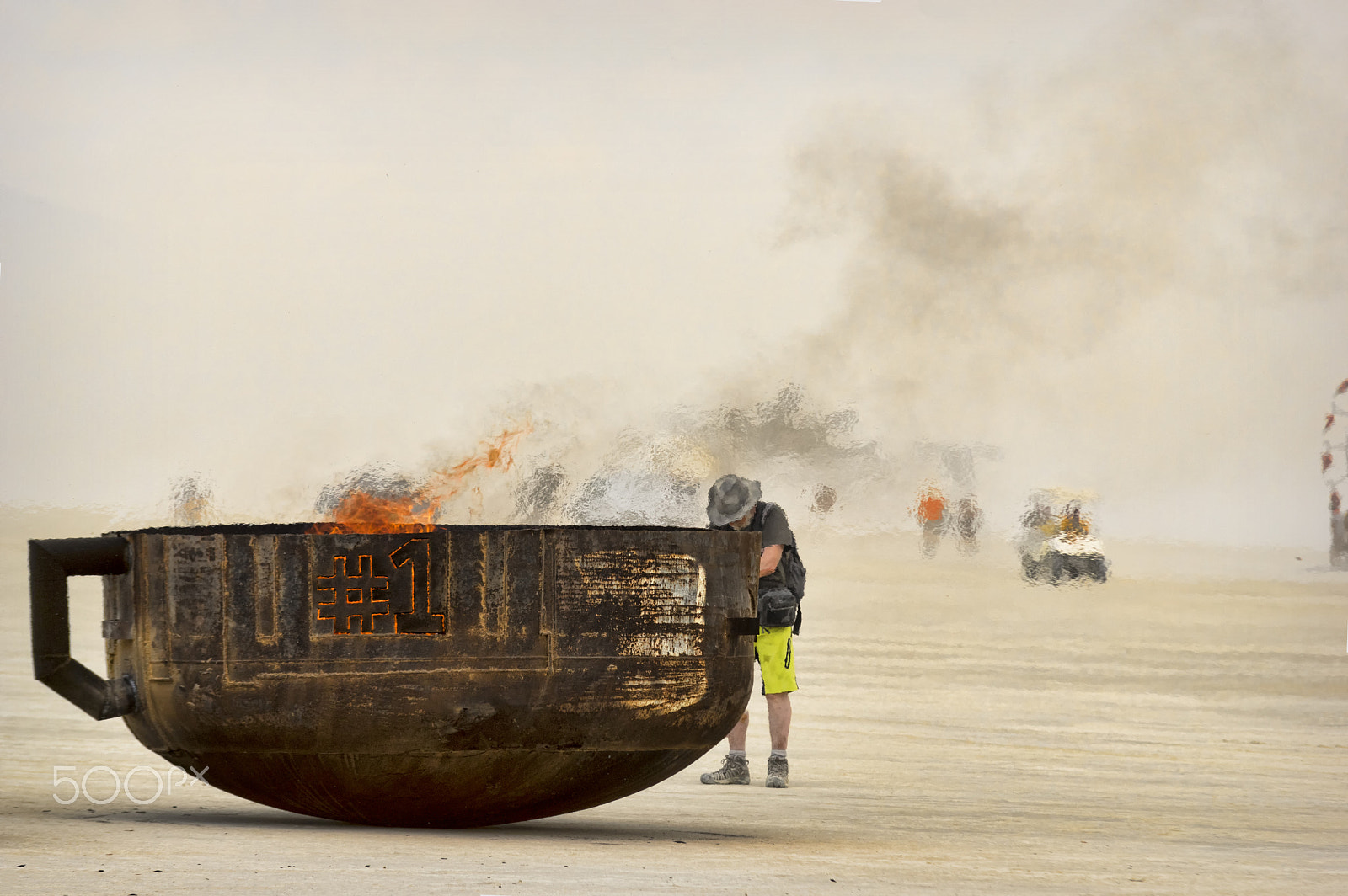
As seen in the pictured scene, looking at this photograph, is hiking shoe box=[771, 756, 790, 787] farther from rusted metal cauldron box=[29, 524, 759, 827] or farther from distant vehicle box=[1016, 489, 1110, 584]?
distant vehicle box=[1016, 489, 1110, 584]

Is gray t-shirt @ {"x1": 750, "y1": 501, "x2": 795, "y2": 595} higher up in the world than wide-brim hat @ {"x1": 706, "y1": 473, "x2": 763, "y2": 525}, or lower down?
lower down

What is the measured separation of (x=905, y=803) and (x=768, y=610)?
1.14 m

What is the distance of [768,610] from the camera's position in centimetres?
809

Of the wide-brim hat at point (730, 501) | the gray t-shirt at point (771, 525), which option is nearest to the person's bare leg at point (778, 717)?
the gray t-shirt at point (771, 525)

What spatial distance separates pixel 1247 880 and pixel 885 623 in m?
16.3

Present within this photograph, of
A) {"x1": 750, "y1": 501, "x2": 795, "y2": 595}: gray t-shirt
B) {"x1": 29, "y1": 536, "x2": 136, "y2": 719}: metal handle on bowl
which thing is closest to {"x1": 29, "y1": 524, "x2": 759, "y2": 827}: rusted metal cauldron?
{"x1": 29, "y1": 536, "x2": 136, "y2": 719}: metal handle on bowl

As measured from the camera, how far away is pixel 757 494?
7.88m

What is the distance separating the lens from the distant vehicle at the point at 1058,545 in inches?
971

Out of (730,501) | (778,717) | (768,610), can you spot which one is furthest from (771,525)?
(778,717)

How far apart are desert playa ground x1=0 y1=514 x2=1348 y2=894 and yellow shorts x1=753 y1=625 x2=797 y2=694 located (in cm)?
53

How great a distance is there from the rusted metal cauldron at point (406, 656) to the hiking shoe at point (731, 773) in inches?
99.6

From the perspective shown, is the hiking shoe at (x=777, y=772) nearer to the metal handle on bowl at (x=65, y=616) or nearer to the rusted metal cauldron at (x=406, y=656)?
the rusted metal cauldron at (x=406, y=656)

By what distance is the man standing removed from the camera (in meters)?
7.81

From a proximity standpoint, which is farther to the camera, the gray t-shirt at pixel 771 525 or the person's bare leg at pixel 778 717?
the person's bare leg at pixel 778 717
